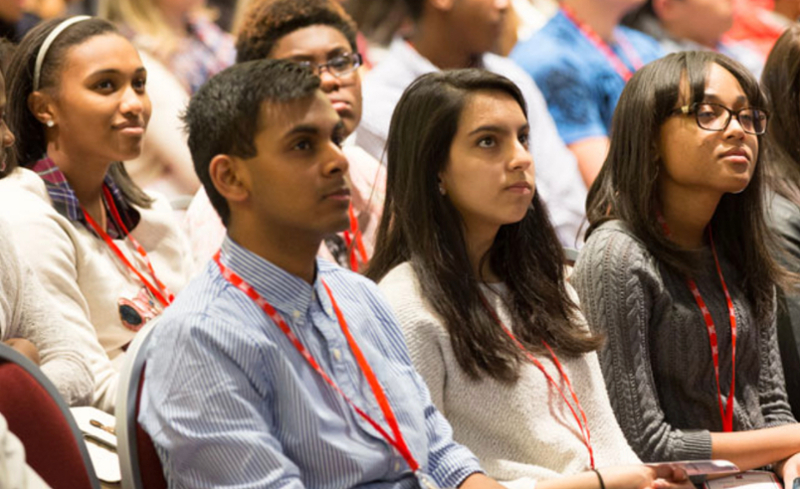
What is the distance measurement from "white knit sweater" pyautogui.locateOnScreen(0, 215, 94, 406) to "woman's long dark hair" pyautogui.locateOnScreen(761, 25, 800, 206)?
Answer: 5.46 feet

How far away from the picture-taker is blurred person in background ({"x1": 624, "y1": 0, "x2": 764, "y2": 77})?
532cm

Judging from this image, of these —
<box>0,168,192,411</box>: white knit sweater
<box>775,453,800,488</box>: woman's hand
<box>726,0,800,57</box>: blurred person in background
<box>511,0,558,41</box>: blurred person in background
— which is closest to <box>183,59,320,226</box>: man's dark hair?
<box>0,168,192,411</box>: white knit sweater

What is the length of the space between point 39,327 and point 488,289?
2.66 feet

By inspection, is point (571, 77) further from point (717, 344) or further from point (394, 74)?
point (717, 344)

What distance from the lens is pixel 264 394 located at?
5.42 ft

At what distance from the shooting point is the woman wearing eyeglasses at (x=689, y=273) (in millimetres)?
2369

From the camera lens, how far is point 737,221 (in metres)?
2.61

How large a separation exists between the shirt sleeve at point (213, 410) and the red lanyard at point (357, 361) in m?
0.07

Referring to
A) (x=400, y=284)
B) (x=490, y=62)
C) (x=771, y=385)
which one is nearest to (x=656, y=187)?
(x=771, y=385)

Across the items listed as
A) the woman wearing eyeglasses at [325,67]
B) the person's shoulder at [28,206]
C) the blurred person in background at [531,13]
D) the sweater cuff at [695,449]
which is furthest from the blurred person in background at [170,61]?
the sweater cuff at [695,449]

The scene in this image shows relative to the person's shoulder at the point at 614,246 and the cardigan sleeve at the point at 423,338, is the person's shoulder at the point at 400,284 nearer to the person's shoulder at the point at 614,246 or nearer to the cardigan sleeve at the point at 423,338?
the cardigan sleeve at the point at 423,338

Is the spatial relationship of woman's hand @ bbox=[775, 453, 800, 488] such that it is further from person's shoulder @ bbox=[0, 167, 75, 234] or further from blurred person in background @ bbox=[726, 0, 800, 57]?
blurred person in background @ bbox=[726, 0, 800, 57]

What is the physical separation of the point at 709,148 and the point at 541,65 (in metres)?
1.88

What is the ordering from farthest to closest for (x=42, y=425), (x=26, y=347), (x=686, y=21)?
1. (x=686, y=21)
2. (x=26, y=347)
3. (x=42, y=425)
